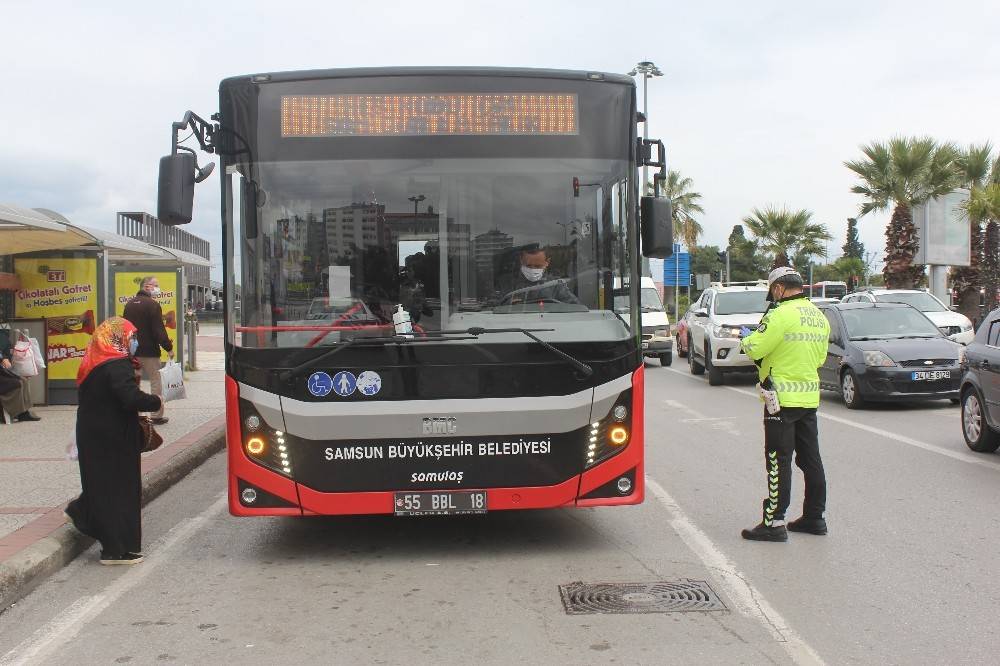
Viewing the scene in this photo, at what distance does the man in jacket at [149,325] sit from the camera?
1212cm

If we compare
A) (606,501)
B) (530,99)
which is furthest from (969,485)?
(530,99)

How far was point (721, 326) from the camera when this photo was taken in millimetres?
19000

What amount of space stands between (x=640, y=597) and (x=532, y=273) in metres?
2.05

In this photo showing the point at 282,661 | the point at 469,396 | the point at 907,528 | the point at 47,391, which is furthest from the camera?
the point at 47,391

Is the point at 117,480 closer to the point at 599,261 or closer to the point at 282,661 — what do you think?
the point at 282,661

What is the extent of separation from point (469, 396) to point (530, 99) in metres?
1.88

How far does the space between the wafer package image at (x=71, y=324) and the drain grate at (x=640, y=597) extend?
432 inches

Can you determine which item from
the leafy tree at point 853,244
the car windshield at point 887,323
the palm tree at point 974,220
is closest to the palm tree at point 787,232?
the palm tree at point 974,220

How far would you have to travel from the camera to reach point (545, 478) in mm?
6312

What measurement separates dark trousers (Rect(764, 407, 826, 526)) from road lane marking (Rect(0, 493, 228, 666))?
3.98 metres

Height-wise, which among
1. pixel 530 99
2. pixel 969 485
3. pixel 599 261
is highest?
pixel 530 99

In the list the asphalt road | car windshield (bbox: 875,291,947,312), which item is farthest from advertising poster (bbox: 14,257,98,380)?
car windshield (bbox: 875,291,947,312)

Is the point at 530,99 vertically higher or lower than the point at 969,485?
higher

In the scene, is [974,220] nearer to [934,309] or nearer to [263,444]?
[934,309]
